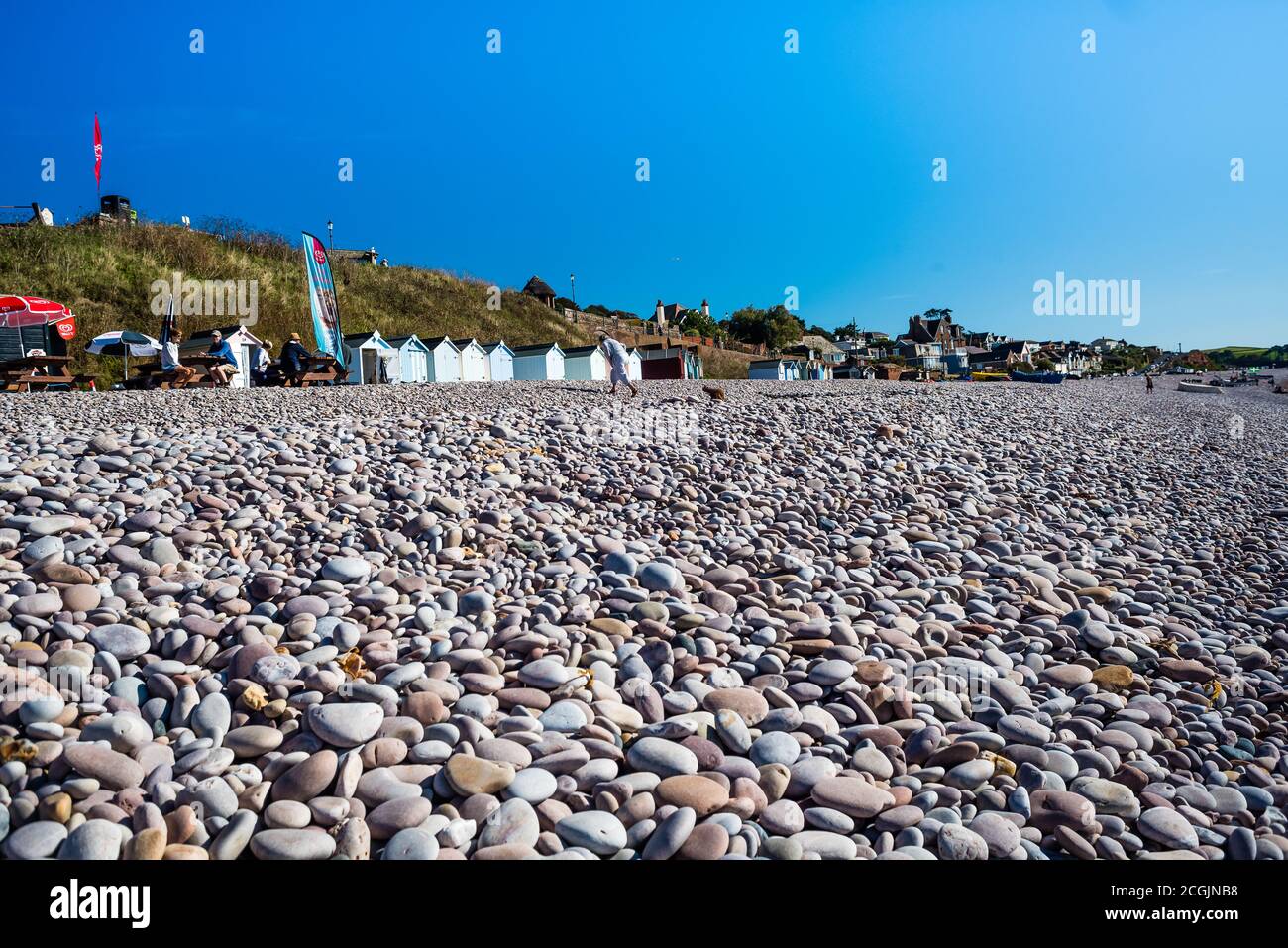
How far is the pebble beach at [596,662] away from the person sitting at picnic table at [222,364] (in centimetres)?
945

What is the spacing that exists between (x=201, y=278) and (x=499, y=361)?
1522 centimetres

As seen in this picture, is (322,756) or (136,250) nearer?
(322,756)

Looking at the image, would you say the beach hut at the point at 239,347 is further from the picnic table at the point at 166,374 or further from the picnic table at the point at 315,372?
the picnic table at the point at 315,372

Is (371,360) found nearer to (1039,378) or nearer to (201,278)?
(201,278)

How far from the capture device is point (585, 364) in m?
30.0

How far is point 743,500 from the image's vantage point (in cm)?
593

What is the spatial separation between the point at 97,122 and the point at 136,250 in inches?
198

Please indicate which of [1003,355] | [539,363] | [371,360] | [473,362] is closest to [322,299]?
[371,360]

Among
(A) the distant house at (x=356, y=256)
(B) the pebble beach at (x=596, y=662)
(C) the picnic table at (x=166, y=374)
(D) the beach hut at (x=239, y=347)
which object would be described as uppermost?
(A) the distant house at (x=356, y=256)

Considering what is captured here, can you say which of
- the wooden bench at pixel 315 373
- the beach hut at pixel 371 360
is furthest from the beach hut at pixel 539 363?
the wooden bench at pixel 315 373

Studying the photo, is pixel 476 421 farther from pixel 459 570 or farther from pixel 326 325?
pixel 326 325

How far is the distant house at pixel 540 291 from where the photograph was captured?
5848cm

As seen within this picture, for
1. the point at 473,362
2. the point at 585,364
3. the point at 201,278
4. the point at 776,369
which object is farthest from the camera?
the point at 776,369
